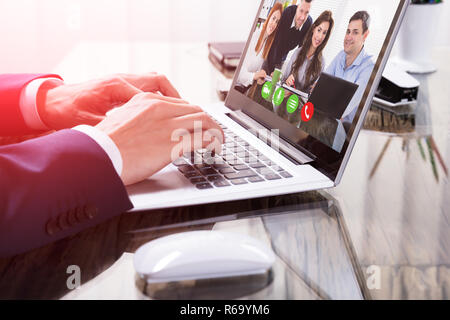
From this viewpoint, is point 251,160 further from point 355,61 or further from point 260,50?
point 260,50

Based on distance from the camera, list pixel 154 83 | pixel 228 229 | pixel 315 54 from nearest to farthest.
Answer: pixel 228 229, pixel 315 54, pixel 154 83

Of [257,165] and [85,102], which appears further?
[85,102]

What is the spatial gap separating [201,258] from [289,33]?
0.55 m

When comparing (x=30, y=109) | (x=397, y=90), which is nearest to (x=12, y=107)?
(x=30, y=109)

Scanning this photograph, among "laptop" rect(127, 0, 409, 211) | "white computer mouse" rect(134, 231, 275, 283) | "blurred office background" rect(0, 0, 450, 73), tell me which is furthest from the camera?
"blurred office background" rect(0, 0, 450, 73)

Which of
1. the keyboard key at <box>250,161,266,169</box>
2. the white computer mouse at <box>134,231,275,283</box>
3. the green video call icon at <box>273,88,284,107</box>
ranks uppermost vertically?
the green video call icon at <box>273,88,284,107</box>

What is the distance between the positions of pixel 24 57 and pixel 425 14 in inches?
80.2

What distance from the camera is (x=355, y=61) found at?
76 centimetres

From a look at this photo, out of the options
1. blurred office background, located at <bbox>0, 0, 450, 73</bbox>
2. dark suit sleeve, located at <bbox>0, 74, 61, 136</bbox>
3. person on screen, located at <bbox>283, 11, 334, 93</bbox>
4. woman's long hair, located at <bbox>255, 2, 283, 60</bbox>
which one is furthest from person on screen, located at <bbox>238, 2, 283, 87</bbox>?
blurred office background, located at <bbox>0, 0, 450, 73</bbox>

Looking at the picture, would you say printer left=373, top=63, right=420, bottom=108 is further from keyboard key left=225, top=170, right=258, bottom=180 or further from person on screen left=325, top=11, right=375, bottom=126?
keyboard key left=225, top=170, right=258, bottom=180

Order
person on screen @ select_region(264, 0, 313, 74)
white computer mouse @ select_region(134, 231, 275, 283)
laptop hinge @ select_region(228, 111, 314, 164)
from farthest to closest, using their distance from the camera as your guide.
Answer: person on screen @ select_region(264, 0, 313, 74) < laptop hinge @ select_region(228, 111, 314, 164) < white computer mouse @ select_region(134, 231, 275, 283)

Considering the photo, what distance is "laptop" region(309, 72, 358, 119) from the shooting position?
0.75 meters

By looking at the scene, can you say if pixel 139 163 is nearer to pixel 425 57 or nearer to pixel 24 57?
pixel 425 57
